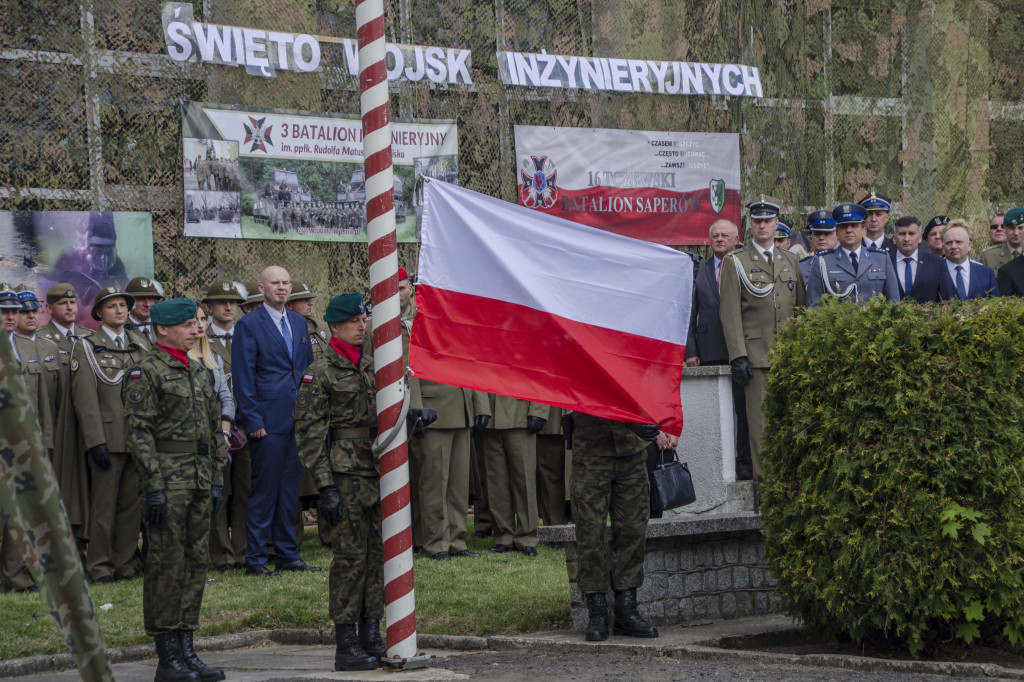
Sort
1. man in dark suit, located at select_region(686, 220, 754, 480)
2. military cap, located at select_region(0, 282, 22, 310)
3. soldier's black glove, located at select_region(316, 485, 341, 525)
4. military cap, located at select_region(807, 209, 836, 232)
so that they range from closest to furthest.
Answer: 1. soldier's black glove, located at select_region(316, 485, 341, 525)
2. military cap, located at select_region(0, 282, 22, 310)
3. man in dark suit, located at select_region(686, 220, 754, 480)
4. military cap, located at select_region(807, 209, 836, 232)

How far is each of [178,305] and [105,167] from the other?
5133mm

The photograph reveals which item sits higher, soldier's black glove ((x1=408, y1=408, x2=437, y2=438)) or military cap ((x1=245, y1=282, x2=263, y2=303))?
military cap ((x1=245, y1=282, x2=263, y2=303))

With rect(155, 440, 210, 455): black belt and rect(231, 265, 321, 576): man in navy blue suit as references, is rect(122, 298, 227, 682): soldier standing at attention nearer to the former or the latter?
rect(155, 440, 210, 455): black belt

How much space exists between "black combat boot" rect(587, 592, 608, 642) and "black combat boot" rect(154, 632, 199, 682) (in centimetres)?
228

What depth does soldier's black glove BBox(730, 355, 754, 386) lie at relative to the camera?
1083cm

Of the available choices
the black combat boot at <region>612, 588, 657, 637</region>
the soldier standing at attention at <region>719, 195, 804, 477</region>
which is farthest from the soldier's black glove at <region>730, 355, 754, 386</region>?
the black combat boot at <region>612, 588, 657, 637</region>

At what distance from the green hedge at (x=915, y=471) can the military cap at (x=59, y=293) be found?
21.4ft

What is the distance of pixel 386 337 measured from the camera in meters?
7.50

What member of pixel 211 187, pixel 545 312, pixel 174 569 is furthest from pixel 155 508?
pixel 211 187

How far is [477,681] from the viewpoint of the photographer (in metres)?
6.91

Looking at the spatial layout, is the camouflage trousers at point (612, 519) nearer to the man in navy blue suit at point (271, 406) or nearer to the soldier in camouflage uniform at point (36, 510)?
the man in navy blue suit at point (271, 406)

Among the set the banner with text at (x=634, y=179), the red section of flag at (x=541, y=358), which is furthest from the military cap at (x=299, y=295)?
the red section of flag at (x=541, y=358)

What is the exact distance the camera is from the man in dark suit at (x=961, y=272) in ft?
37.3

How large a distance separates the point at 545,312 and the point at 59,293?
4915 mm
